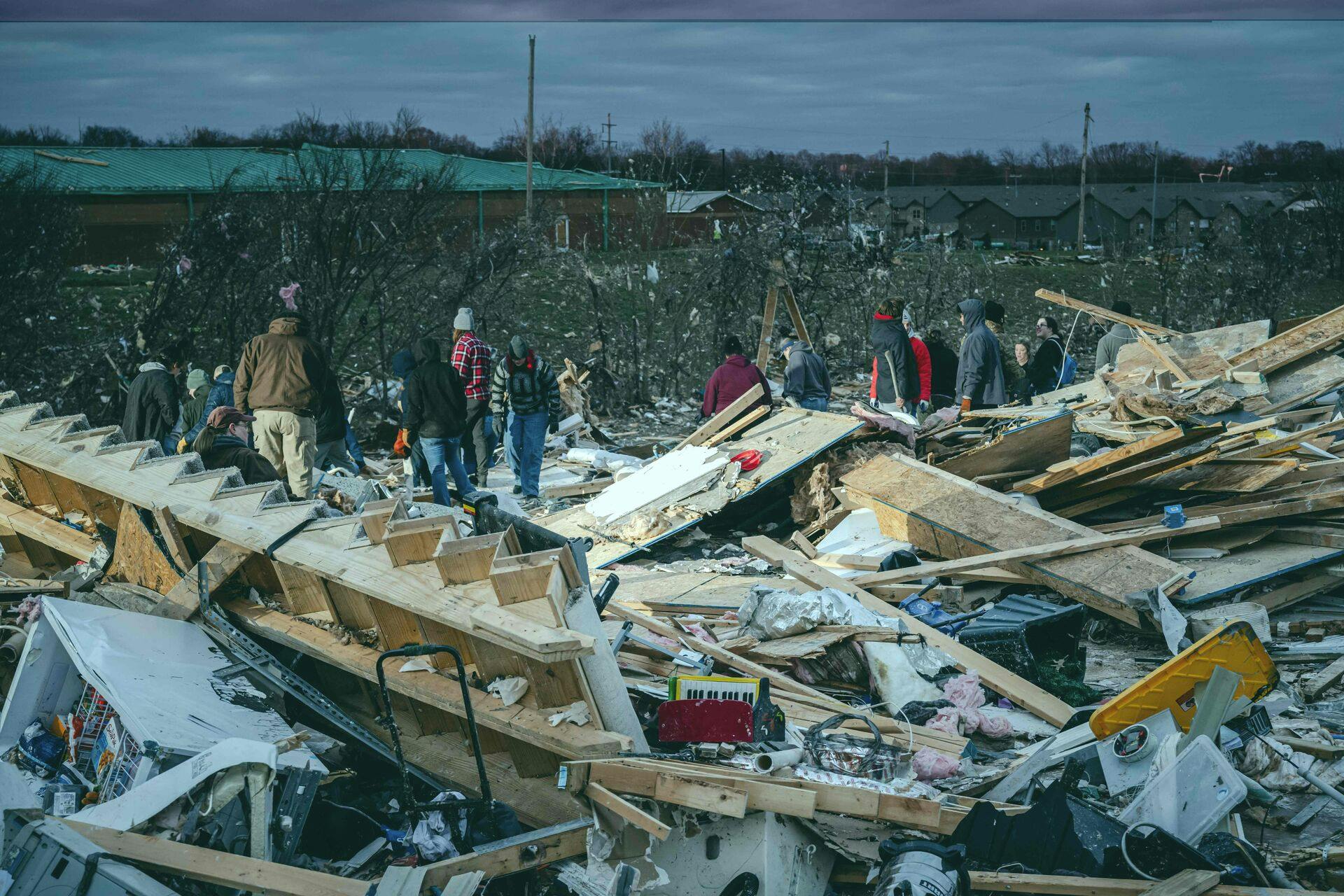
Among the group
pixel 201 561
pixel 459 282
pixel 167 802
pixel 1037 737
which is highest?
pixel 459 282

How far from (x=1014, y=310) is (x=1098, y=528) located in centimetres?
2597

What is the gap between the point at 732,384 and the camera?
10508 mm

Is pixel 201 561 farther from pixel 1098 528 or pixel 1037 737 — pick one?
pixel 1098 528

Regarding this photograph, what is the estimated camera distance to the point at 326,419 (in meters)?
9.30

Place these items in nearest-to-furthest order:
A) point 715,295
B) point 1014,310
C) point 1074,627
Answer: point 1074,627, point 715,295, point 1014,310

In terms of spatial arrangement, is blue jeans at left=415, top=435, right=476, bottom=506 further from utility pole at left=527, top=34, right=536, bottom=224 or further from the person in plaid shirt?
utility pole at left=527, top=34, right=536, bottom=224

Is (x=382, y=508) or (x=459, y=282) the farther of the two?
(x=459, y=282)

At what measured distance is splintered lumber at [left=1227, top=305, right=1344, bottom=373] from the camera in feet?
33.8

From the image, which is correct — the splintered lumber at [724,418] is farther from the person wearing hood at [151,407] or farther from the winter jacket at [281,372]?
the person wearing hood at [151,407]

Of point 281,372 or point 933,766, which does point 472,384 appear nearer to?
point 281,372

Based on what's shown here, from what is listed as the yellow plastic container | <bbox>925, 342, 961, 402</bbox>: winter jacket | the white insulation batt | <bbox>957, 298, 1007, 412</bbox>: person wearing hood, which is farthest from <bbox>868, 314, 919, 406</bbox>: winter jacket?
the white insulation batt

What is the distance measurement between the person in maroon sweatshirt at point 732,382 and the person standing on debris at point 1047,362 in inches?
141

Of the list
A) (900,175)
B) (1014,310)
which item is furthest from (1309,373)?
(900,175)

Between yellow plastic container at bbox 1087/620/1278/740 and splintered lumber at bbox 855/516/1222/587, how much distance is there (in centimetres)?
184
